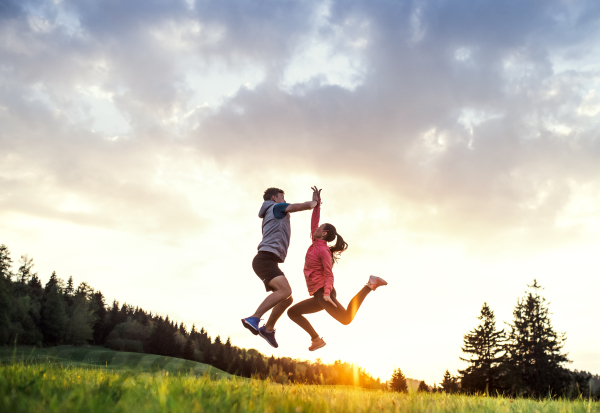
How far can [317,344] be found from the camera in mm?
8789

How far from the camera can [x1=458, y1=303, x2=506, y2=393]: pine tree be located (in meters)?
47.7

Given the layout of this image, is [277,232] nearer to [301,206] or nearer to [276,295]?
[301,206]

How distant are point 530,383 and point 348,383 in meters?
46.2

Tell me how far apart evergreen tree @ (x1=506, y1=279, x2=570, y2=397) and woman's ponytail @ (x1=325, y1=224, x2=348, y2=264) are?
147 feet

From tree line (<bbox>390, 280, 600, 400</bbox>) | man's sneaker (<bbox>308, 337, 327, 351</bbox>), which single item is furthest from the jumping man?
tree line (<bbox>390, 280, 600, 400</bbox>)

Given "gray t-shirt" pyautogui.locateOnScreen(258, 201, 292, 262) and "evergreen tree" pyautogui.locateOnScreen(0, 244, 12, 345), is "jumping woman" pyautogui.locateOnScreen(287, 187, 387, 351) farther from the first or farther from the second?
"evergreen tree" pyautogui.locateOnScreen(0, 244, 12, 345)

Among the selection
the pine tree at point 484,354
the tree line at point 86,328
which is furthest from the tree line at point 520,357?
the tree line at point 86,328

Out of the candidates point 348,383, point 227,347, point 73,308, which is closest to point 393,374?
point 348,383

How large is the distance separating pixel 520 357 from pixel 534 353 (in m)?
1.61

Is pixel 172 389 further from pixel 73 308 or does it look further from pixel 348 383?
pixel 73 308

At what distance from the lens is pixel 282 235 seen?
7938 mm

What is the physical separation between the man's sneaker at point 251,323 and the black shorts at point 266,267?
0.66 metres

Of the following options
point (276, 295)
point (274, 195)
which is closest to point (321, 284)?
point (276, 295)

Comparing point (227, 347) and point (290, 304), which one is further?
point (227, 347)
